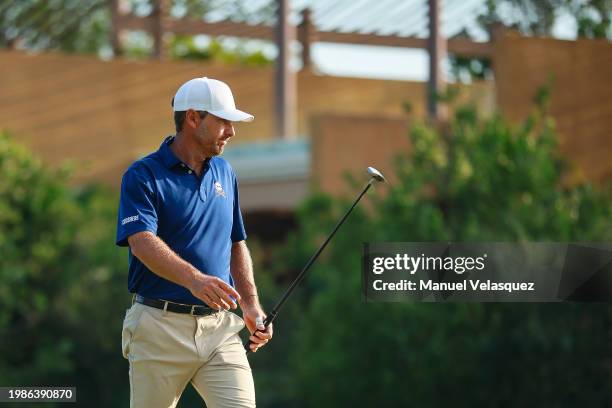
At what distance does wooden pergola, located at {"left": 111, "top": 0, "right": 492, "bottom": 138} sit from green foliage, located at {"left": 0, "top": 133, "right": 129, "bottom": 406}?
3440mm

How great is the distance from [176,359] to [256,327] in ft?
1.37

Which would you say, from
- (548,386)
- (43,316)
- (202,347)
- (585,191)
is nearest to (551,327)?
(548,386)

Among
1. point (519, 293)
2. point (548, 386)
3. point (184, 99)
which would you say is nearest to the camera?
point (184, 99)

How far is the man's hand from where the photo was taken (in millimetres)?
7176

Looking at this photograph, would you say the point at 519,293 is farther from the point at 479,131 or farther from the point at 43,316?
the point at 43,316

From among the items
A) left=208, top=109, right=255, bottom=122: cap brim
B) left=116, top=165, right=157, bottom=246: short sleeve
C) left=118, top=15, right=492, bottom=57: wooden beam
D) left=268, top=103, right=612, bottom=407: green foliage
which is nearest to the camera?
left=116, top=165, right=157, bottom=246: short sleeve

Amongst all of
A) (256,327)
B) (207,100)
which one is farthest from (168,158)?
(256,327)

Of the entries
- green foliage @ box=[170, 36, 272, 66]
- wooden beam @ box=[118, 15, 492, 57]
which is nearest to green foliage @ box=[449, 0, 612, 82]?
wooden beam @ box=[118, 15, 492, 57]

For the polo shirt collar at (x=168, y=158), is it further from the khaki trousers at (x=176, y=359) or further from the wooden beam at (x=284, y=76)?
the wooden beam at (x=284, y=76)

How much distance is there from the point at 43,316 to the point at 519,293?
17508mm

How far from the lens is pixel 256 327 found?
721 centimetres

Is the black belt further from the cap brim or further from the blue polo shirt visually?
the cap brim

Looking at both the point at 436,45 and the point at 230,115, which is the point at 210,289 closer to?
the point at 230,115

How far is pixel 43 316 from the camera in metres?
27.4
